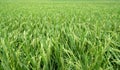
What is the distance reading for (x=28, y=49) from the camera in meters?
1.65

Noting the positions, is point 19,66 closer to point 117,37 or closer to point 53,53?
point 53,53

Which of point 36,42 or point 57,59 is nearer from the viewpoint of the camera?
point 57,59

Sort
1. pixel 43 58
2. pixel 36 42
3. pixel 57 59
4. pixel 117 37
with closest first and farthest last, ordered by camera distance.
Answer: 1. pixel 43 58
2. pixel 57 59
3. pixel 36 42
4. pixel 117 37

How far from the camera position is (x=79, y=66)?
1272 millimetres

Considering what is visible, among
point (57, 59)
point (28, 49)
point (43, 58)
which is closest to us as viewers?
point (43, 58)

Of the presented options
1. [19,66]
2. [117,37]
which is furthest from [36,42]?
[117,37]

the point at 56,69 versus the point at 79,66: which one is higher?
the point at 79,66

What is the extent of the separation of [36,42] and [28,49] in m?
0.23

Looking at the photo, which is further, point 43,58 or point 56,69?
point 56,69

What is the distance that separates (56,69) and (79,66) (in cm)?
33

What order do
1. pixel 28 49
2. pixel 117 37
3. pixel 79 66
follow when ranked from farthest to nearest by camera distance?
pixel 117 37 < pixel 28 49 < pixel 79 66

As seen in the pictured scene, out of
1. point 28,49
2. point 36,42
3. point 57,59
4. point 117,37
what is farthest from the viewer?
point 117,37

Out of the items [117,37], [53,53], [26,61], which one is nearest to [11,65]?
[26,61]

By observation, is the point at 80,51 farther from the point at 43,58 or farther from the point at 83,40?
the point at 43,58
